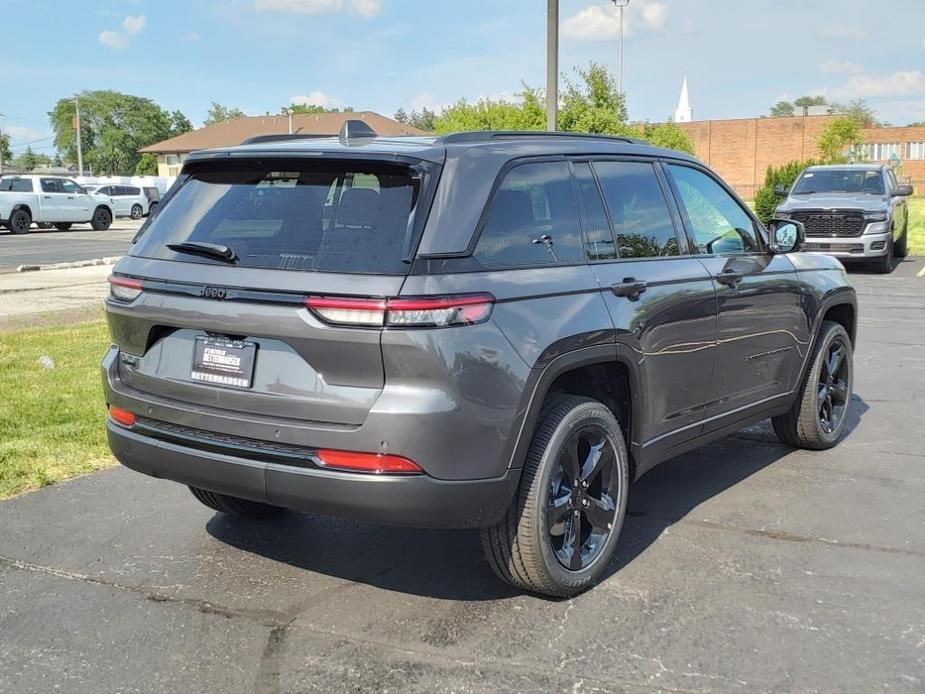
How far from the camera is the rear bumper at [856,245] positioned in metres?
17.3

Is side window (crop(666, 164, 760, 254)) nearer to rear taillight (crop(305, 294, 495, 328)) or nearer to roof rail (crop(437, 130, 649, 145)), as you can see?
roof rail (crop(437, 130, 649, 145))

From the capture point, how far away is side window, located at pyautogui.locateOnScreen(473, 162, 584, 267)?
3.70 metres

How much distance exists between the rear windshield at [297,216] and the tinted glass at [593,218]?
3.21 feet

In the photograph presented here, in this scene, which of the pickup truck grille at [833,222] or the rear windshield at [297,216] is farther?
the pickup truck grille at [833,222]

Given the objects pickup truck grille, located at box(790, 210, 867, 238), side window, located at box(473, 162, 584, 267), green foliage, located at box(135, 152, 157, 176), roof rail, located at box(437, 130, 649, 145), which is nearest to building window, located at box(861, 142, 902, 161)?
pickup truck grille, located at box(790, 210, 867, 238)

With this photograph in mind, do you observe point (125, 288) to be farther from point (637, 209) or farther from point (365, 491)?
point (637, 209)

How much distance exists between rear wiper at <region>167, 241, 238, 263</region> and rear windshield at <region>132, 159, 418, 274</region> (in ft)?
0.06

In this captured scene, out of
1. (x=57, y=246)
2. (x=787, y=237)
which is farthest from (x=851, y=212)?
(x=57, y=246)

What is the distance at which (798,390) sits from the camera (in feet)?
19.6

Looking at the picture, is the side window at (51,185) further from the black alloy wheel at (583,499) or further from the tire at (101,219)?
the black alloy wheel at (583,499)

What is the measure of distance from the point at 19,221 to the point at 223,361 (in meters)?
31.9

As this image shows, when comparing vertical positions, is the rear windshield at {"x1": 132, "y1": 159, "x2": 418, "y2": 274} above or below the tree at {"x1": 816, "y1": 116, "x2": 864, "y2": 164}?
below

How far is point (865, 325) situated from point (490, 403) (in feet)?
31.6

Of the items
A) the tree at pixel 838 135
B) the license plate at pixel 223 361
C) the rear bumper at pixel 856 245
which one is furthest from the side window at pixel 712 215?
the tree at pixel 838 135
